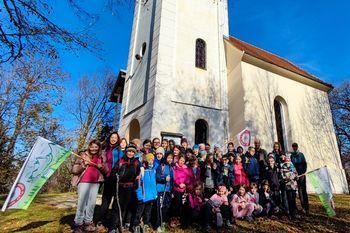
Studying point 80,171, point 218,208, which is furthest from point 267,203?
point 80,171

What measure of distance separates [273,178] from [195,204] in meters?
2.23

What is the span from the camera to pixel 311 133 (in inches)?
539

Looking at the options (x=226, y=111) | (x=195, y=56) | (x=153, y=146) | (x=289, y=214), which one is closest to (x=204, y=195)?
(x=153, y=146)

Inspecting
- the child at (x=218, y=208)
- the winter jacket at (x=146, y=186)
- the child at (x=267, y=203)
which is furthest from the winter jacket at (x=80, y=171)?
the child at (x=267, y=203)

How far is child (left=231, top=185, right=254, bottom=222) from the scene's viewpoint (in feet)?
18.4

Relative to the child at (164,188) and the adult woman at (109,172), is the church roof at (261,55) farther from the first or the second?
the adult woman at (109,172)

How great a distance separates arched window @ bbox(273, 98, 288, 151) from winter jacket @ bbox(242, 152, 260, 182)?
704 centimetres

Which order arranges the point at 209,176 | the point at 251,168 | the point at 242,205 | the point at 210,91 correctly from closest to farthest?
the point at 242,205, the point at 209,176, the point at 251,168, the point at 210,91

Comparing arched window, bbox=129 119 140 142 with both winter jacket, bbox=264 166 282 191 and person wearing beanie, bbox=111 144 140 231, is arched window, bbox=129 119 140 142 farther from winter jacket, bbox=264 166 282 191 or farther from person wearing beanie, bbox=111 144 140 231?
person wearing beanie, bbox=111 144 140 231

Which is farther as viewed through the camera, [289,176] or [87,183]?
[289,176]

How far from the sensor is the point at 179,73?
11797 mm

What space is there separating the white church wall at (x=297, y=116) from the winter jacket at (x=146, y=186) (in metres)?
7.42

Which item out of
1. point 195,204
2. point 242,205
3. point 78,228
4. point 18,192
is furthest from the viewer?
point 242,205

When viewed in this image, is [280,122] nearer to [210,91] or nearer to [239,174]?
[210,91]
